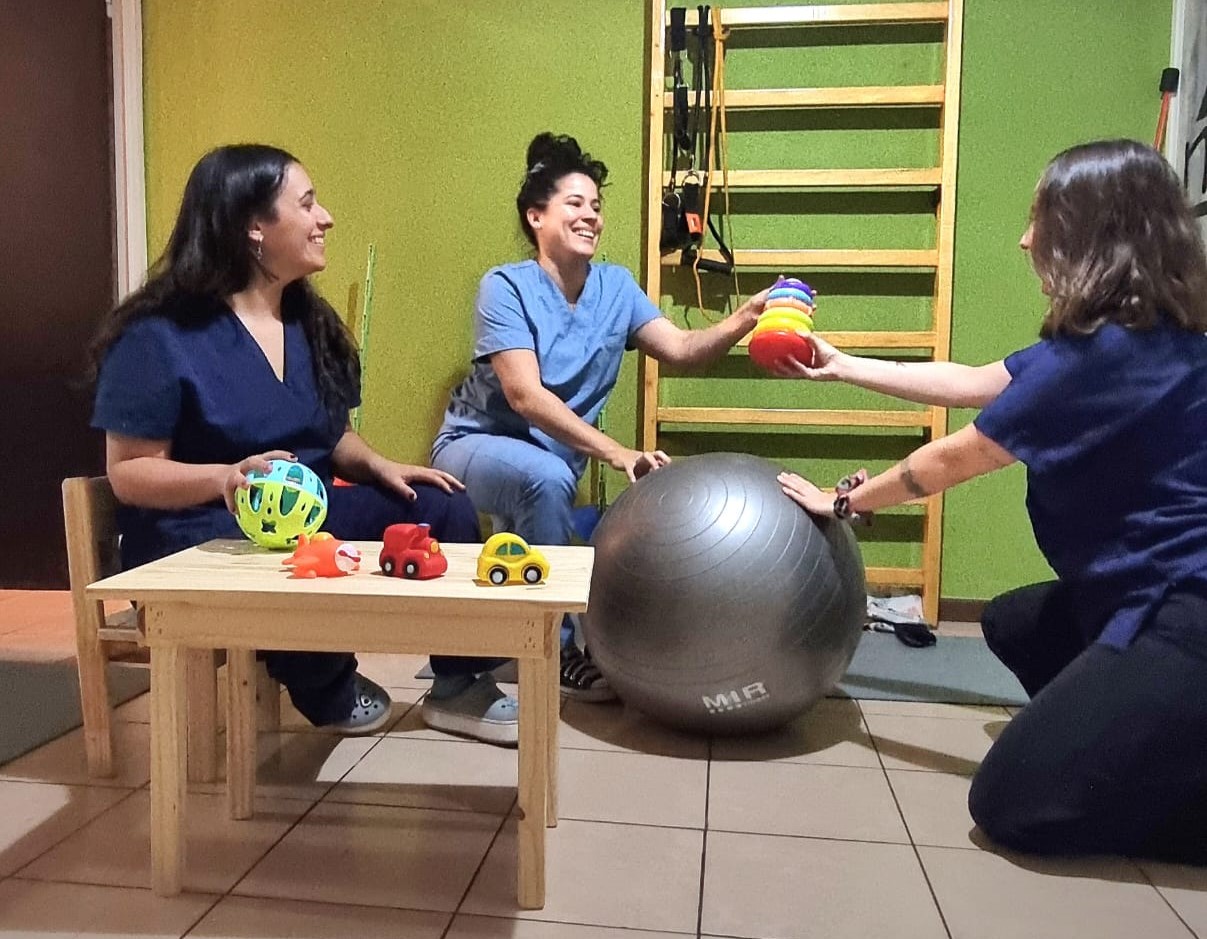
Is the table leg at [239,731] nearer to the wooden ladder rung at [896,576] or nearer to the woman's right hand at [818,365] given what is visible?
the woman's right hand at [818,365]

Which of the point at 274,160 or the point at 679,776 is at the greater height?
the point at 274,160

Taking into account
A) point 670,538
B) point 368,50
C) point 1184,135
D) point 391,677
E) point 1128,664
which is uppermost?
point 368,50

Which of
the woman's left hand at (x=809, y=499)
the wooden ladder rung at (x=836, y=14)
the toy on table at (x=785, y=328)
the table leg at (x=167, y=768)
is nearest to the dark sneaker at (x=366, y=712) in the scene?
the table leg at (x=167, y=768)

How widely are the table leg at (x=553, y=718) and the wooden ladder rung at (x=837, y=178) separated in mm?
1670

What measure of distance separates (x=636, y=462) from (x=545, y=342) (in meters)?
0.39

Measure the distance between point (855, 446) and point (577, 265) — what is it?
3.17ft

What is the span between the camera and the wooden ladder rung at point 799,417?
268cm

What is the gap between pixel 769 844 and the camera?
148 centimetres

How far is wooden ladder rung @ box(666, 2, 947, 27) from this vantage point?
2.61 meters

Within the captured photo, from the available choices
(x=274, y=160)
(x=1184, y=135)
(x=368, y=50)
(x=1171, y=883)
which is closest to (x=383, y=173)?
(x=368, y=50)

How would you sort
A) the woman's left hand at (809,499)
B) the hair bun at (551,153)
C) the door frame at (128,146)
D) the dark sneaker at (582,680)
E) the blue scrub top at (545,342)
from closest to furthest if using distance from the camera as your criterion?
the woman's left hand at (809,499) < the dark sneaker at (582,680) < the blue scrub top at (545,342) < the hair bun at (551,153) < the door frame at (128,146)

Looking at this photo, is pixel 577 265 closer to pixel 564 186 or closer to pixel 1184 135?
pixel 564 186

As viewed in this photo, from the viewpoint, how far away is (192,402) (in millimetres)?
1638

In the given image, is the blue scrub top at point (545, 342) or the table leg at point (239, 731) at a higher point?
the blue scrub top at point (545, 342)
